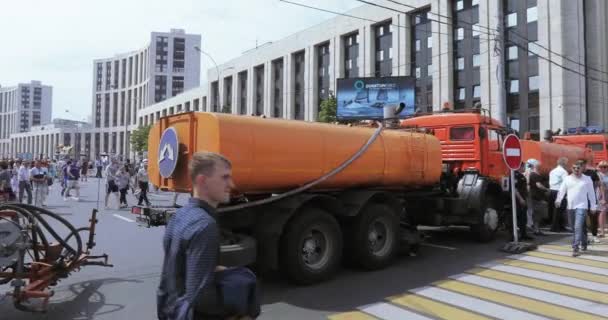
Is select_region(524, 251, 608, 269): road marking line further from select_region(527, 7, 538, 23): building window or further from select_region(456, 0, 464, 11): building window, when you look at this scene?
select_region(456, 0, 464, 11): building window

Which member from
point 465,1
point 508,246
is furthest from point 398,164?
point 465,1

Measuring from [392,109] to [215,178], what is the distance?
31.4 ft

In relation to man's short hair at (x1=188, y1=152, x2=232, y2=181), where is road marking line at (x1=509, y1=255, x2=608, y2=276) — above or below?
below

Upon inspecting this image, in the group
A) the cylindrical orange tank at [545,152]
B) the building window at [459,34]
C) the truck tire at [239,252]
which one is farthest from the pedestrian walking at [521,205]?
→ the building window at [459,34]

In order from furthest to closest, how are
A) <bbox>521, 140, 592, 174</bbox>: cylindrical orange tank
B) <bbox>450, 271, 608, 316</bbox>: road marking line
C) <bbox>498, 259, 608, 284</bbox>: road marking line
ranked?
1. <bbox>521, 140, 592, 174</bbox>: cylindrical orange tank
2. <bbox>498, 259, 608, 284</bbox>: road marking line
3. <bbox>450, 271, 608, 316</bbox>: road marking line

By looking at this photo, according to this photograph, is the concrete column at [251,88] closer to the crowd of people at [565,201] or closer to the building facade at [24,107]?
the crowd of people at [565,201]

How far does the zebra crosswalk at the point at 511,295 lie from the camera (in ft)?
19.4

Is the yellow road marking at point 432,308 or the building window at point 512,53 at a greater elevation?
the building window at point 512,53

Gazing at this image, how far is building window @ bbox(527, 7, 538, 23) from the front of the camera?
3491 cm

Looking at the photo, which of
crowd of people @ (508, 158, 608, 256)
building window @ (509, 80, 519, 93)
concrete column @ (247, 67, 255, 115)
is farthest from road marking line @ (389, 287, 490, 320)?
concrete column @ (247, 67, 255, 115)

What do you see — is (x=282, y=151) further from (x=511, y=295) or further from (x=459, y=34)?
(x=459, y=34)

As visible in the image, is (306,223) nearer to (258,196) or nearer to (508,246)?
(258,196)

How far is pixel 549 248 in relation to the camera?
1031 centimetres

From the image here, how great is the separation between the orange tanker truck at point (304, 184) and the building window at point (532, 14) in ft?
98.1
